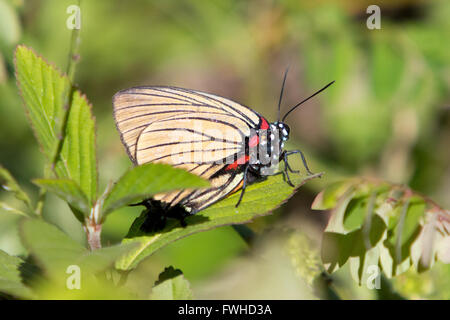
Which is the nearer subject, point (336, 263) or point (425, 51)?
point (336, 263)

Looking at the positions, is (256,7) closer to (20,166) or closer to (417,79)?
(417,79)

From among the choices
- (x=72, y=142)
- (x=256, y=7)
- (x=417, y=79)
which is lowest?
(x=72, y=142)

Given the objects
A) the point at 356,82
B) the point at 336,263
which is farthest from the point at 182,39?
the point at 336,263

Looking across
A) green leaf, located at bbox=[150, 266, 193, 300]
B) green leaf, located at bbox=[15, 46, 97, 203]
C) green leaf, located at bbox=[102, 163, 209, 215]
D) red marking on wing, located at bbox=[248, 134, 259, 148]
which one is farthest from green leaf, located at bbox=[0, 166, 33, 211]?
red marking on wing, located at bbox=[248, 134, 259, 148]

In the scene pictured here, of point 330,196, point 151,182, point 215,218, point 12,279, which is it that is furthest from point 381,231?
point 12,279

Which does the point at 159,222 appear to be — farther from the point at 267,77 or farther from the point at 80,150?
the point at 267,77

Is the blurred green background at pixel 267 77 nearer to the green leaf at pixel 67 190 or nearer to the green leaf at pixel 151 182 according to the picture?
the green leaf at pixel 67 190
